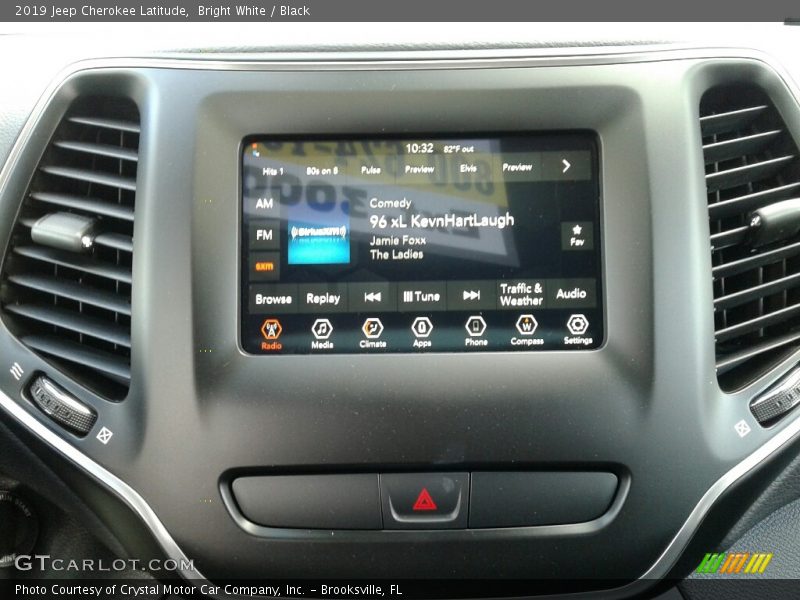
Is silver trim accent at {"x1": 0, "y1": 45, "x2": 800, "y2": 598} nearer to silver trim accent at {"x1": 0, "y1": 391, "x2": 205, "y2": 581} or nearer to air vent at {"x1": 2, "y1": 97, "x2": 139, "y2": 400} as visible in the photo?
silver trim accent at {"x1": 0, "y1": 391, "x2": 205, "y2": 581}

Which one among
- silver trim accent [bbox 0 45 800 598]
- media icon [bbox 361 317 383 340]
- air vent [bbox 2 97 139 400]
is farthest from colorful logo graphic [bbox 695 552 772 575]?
air vent [bbox 2 97 139 400]

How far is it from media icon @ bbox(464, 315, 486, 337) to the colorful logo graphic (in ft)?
2.10

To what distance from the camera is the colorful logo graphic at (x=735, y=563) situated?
1.52 m

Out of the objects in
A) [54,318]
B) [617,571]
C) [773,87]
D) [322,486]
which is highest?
[773,87]

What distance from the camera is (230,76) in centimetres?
137

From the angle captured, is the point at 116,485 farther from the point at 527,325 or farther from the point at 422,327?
the point at 527,325

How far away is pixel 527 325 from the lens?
4.46ft

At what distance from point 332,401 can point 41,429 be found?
1.78 ft

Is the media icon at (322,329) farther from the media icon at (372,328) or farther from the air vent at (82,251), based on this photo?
the air vent at (82,251)

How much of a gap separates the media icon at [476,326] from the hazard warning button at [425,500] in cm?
24

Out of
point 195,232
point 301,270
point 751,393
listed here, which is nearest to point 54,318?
point 195,232

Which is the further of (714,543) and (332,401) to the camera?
(714,543)

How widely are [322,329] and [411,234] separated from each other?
224mm
